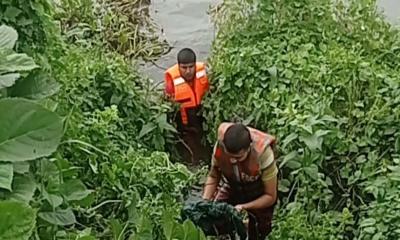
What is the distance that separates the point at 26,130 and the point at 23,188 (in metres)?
0.28

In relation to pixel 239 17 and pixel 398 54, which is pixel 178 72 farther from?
pixel 398 54

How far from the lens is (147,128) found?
610cm

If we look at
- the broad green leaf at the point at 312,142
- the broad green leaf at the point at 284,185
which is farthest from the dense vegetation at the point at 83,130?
the broad green leaf at the point at 312,142

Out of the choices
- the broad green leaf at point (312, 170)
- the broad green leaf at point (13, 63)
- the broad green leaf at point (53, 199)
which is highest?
the broad green leaf at point (13, 63)

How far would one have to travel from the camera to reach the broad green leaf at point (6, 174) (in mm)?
1564

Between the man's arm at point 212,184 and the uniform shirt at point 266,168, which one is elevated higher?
the uniform shirt at point 266,168

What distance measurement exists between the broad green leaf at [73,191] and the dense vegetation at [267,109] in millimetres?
53

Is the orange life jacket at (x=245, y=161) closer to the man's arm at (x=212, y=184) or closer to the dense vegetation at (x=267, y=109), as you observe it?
the man's arm at (x=212, y=184)

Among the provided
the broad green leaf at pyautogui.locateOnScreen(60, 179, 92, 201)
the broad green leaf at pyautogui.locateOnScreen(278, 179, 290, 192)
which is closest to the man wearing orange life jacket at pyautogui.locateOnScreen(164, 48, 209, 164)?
the broad green leaf at pyautogui.locateOnScreen(278, 179, 290, 192)

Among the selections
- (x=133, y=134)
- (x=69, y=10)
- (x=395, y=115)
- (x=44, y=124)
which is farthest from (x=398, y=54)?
(x=44, y=124)

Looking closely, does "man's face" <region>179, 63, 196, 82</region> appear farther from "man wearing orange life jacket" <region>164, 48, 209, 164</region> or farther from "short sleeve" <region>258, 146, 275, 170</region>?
"short sleeve" <region>258, 146, 275, 170</region>

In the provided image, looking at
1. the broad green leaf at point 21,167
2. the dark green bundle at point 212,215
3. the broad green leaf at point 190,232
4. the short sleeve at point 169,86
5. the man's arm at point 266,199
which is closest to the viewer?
the broad green leaf at point 21,167

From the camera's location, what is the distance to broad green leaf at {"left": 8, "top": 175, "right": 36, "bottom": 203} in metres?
1.70

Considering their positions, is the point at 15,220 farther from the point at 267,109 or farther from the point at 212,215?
the point at 267,109
